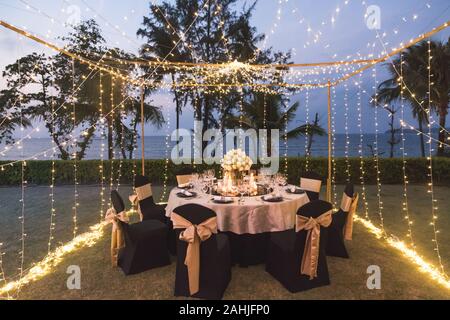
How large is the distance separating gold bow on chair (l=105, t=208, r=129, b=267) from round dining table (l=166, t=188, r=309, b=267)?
944 mm

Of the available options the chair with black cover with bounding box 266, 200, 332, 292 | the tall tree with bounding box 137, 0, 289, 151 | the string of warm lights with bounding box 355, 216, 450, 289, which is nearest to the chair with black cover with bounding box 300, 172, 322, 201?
the string of warm lights with bounding box 355, 216, 450, 289

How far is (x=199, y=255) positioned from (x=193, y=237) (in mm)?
267

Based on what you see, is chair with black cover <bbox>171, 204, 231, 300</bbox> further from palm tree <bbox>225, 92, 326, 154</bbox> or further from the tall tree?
the tall tree

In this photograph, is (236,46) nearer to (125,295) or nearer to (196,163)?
(196,163)

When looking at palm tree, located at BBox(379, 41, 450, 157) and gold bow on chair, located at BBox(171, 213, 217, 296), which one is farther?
palm tree, located at BBox(379, 41, 450, 157)

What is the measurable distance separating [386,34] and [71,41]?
12.2m

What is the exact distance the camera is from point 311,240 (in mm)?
2959

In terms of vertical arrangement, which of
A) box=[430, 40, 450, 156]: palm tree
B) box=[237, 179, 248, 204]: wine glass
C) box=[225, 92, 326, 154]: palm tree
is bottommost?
box=[237, 179, 248, 204]: wine glass

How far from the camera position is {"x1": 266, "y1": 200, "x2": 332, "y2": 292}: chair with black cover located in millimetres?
2931

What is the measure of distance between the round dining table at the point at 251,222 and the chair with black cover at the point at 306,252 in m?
0.36

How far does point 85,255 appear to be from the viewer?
403 cm

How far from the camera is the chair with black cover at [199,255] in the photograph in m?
2.80

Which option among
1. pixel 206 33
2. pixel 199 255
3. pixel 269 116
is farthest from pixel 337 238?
pixel 206 33

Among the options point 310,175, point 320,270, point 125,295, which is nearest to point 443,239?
point 310,175
